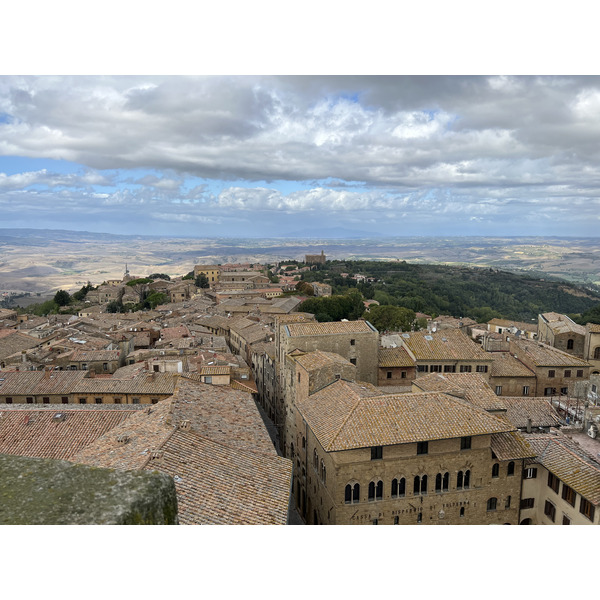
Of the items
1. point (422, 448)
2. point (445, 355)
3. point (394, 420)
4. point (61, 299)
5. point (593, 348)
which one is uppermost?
point (394, 420)

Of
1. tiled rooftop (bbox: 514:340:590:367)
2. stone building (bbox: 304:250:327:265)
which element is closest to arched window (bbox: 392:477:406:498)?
tiled rooftop (bbox: 514:340:590:367)

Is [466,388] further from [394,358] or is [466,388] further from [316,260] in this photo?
[316,260]

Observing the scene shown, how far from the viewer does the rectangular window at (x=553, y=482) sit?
1733cm

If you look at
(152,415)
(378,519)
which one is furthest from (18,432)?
(378,519)

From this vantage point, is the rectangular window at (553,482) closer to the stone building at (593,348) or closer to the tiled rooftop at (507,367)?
the tiled rooftop at (507,367)

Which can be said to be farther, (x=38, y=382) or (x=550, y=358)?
(x=550, y=358)

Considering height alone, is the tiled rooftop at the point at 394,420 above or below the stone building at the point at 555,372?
above

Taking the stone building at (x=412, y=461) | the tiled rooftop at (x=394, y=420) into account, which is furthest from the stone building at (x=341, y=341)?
the tiled rooftop at (x=394, y=420)

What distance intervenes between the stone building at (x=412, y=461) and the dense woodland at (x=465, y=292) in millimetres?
64175

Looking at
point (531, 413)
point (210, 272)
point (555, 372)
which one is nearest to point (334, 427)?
point (531, 413)

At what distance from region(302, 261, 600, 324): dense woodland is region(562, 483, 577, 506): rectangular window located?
64794 mm

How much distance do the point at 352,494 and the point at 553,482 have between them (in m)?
7.85

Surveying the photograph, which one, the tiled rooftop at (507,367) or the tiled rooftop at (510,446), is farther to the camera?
the tiled rooftop at (507,367)

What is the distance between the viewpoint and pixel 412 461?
16844 millimetres
